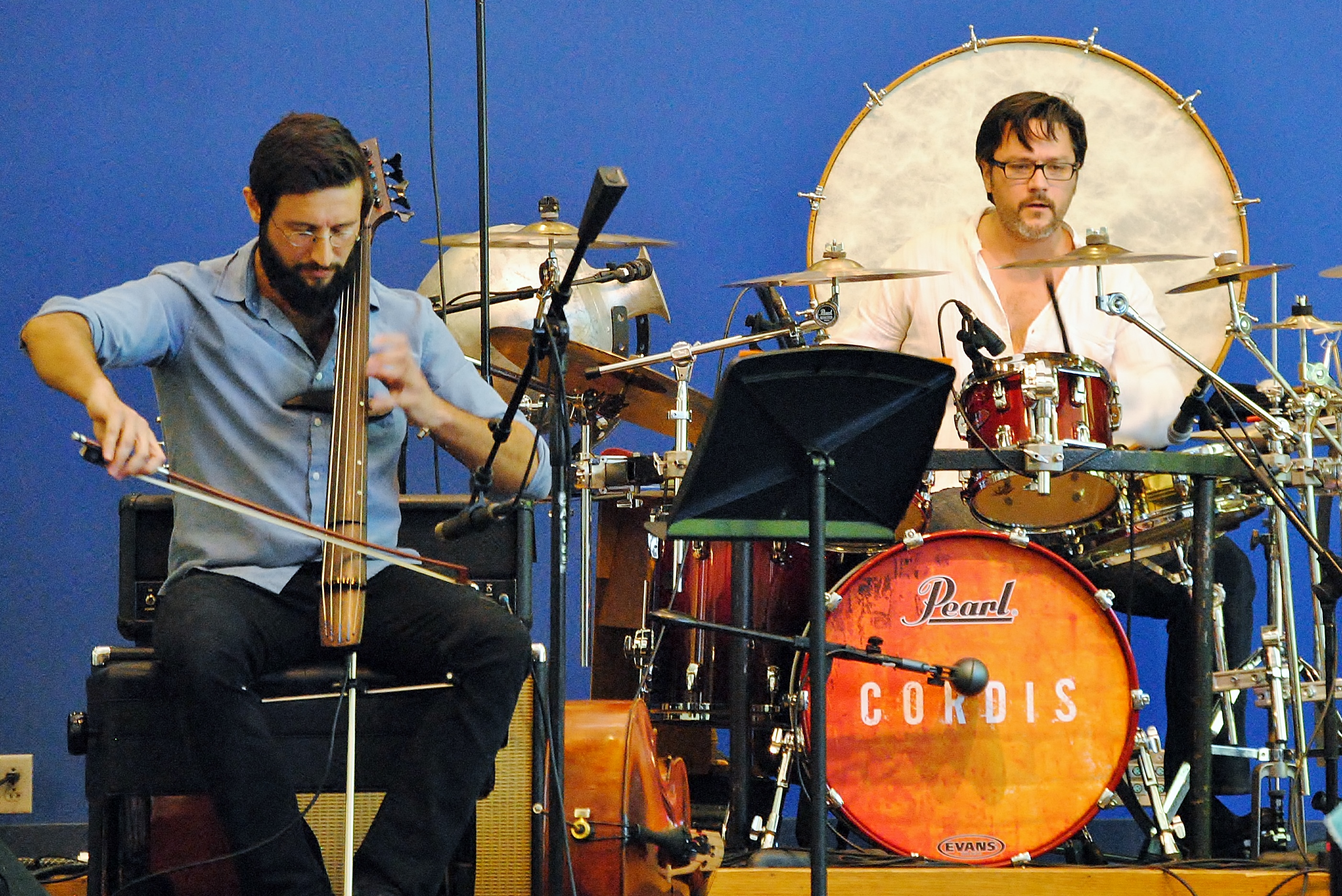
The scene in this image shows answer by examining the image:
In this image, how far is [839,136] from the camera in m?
4.45

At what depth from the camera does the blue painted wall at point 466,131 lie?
4.00m

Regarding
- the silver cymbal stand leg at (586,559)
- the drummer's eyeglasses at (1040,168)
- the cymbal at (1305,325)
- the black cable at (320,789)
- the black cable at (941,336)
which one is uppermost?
the drummer's eyeglasses at (1040,168)

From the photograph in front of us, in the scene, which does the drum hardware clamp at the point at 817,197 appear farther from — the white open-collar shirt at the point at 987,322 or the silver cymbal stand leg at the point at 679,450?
the silver cymbal stand leg at the point at 679,450

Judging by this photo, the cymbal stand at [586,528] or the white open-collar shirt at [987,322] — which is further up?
the white open-collar shirt at [987,322]

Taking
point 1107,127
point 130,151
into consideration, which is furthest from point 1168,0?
point 130,151

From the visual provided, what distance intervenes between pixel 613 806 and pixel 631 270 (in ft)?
3.82

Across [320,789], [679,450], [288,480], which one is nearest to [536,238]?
[679,450]

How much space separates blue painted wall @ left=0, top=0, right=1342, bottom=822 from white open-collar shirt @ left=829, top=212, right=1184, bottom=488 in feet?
1.77

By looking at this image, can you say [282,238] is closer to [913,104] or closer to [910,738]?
[910,738]

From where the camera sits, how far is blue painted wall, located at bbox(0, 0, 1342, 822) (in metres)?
4.00

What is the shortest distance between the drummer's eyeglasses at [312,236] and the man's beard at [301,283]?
0.03 m

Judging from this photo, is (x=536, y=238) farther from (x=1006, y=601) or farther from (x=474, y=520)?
(x=474, y=520)

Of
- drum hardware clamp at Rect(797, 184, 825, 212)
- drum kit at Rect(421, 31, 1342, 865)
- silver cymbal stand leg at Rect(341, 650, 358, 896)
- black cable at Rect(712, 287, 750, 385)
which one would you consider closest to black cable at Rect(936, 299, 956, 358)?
drum kit at Rect(421, 31, 1342, 865)

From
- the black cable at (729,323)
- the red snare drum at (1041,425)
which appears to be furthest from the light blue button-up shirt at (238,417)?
the black cable at (729,323)
